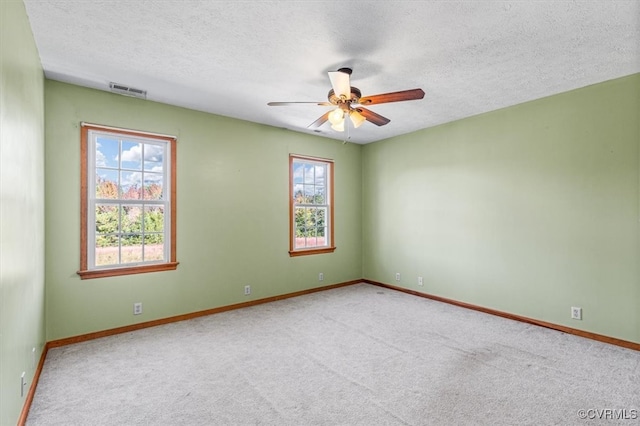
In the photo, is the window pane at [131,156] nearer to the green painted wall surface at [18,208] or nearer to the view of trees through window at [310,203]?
the green painted wall surface at [18,208]

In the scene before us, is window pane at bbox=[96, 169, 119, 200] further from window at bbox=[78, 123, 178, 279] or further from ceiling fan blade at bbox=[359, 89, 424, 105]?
ceiling fan blade at bbox=[359, 89, 424, 105]

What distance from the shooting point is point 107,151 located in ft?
11.4

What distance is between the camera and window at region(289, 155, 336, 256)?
199 inches

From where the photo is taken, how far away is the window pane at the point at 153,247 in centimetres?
370

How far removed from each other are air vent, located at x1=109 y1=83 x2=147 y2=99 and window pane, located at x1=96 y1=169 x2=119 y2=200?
2.80 ft

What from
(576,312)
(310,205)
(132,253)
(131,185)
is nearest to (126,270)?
(132,253)

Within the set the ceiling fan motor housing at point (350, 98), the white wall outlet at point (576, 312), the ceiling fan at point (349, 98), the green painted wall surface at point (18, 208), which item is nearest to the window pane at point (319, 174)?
the ceiling fan at point (349, 98)

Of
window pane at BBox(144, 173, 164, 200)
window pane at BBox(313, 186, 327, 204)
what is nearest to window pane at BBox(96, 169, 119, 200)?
window pane at BBox(144, 173, 164, 200)

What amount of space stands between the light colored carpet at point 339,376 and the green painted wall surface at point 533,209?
48 centimetres

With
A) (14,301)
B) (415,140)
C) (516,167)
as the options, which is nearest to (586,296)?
(516,167)

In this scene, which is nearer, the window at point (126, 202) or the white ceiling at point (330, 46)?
the white ceiling at point (330, 46)

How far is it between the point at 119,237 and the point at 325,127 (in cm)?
304

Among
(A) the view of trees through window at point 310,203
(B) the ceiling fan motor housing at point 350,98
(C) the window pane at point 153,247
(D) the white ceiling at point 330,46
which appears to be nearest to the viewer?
(D) the white ceiling at point 330,46

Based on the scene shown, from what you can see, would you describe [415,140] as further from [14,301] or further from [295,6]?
[14,301]
